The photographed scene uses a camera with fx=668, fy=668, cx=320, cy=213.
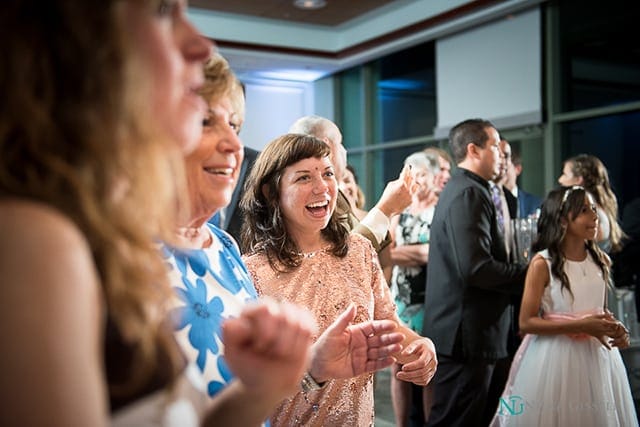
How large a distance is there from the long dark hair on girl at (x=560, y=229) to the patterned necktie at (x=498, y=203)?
306 millimetres

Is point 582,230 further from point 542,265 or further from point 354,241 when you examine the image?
point 354,241

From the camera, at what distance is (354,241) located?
1.92 metres

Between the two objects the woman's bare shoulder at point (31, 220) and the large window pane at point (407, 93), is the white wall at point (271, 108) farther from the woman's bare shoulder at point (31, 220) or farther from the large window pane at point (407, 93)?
the woman's bare shoulder at point (31, 220)

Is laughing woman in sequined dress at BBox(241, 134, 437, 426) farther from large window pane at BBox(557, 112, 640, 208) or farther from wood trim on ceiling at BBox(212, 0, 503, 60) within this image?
wood trim on ceiling at BBox(212, 0, 503, 60)

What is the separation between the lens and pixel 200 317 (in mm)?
990

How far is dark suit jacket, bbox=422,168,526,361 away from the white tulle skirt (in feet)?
1.01

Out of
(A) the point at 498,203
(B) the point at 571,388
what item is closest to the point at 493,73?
(A) the point at 498,203

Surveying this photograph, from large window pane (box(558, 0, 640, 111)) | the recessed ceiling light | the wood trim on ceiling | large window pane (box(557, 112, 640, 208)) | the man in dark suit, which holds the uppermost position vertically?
the recessed ceiling light

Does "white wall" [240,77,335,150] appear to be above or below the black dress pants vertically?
above

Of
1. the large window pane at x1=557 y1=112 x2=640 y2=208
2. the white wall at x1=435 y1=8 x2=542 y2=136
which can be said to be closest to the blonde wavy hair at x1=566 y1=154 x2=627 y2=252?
the large window pane at x1=557 y1=112 x2=640 y2=208

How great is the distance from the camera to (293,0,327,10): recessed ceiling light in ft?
21.6

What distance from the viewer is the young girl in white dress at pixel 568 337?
107 inches

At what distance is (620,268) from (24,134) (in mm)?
3767

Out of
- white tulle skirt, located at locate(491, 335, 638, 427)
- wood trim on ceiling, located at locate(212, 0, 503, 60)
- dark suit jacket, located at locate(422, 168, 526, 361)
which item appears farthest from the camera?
wood trim on ceiling, located at locate(212, 0, 503, 60)
